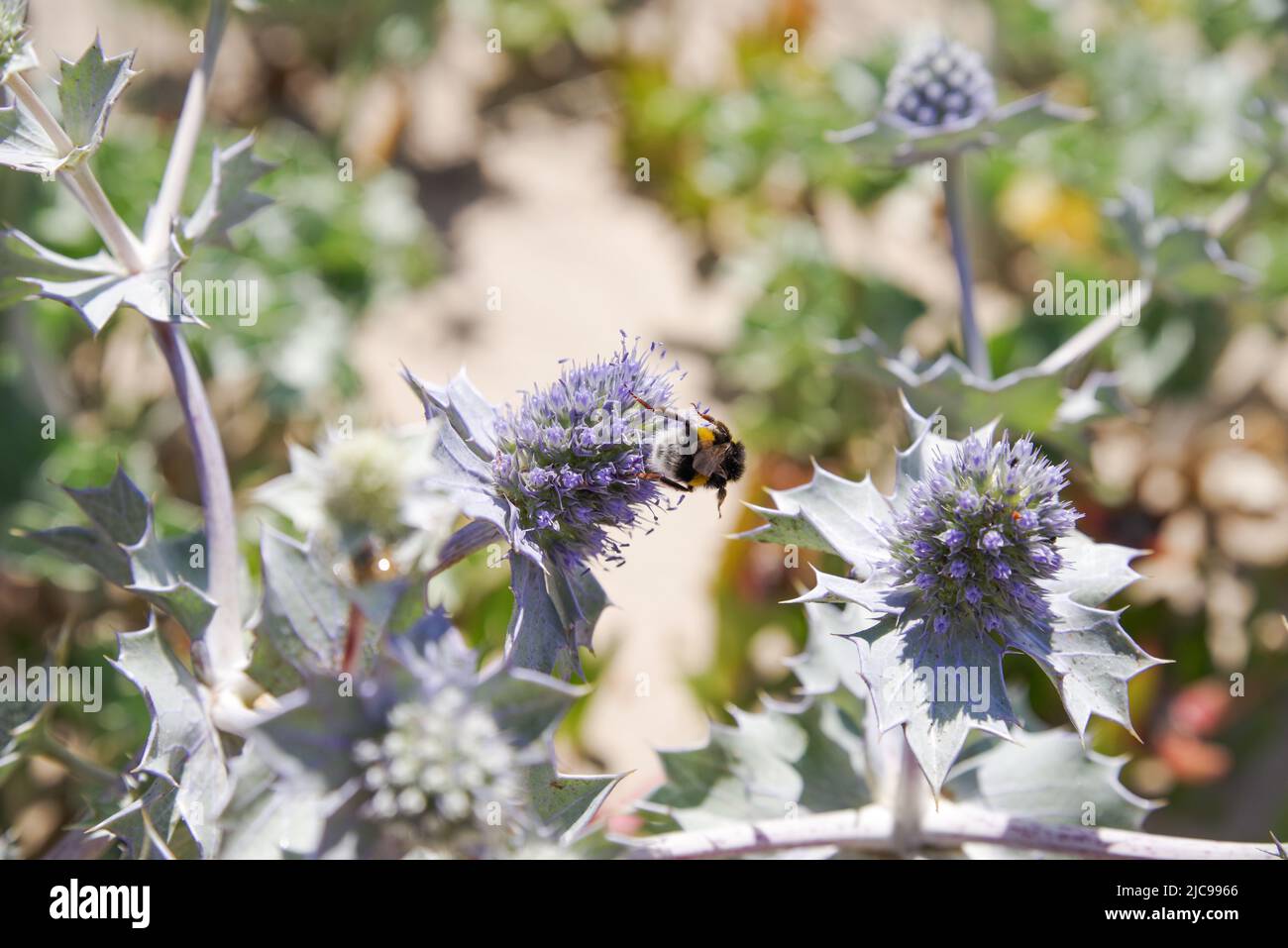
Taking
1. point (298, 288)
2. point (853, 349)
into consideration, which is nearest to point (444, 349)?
point (298, 288)

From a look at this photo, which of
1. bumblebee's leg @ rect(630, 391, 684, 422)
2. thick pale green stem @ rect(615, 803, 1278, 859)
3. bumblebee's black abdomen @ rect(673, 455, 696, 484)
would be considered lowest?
thick pale green stem @ rect(615, 803, 1278, 859)

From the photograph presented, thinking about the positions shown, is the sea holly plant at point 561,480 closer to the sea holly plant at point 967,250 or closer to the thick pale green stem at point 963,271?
the sea holly plant at point 967,250

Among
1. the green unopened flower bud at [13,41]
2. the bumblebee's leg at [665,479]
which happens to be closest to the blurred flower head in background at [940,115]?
the bumblebee's leg at [665,479]

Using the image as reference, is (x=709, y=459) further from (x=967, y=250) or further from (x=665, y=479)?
(x=967, y=250)

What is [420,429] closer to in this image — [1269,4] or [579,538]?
[579,538]

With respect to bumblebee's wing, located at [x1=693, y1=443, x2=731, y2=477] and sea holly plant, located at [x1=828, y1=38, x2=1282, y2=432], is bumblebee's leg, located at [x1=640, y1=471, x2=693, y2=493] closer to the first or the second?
bumblebee's wing, located at [x1=693, y1=443, x2=731, y2=477]

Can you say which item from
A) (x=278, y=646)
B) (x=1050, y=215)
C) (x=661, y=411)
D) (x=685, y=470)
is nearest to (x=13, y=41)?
(x=278, y=646)

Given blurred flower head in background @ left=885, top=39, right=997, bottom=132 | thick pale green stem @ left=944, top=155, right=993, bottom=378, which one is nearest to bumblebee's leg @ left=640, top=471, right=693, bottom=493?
thick pale green stem @ left=944, top=155, right=993, bottom=378
